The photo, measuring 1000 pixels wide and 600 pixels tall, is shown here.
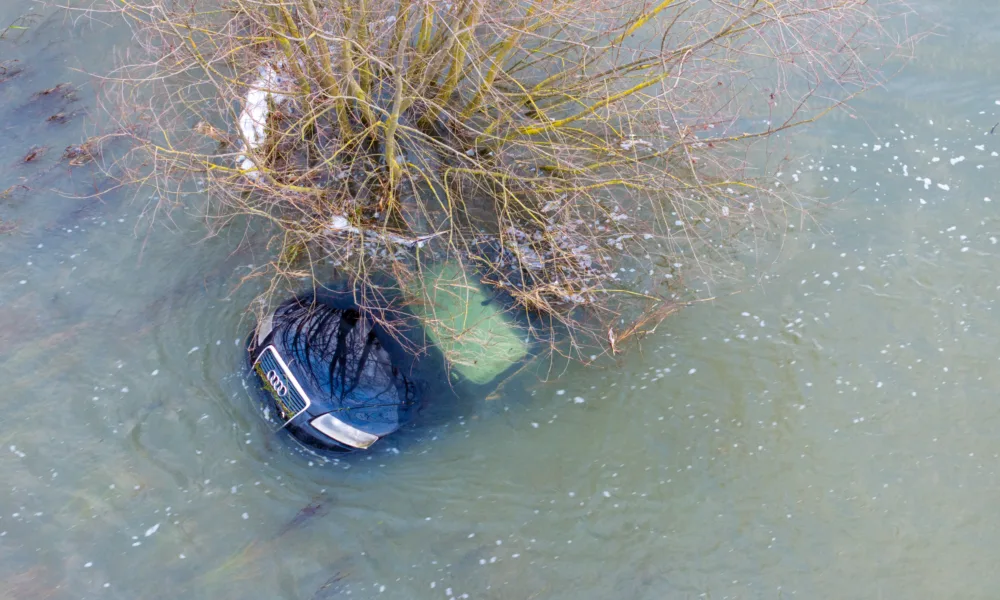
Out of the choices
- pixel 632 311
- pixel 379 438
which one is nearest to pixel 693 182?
pixel 632 311

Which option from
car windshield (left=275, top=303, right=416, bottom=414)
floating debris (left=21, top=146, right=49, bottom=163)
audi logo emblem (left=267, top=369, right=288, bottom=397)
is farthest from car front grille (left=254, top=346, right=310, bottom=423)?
floating debris (left=21, top=146, right=49, bottom=163)

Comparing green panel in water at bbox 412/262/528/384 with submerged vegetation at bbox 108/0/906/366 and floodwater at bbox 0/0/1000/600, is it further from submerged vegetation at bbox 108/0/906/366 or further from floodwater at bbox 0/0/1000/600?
floodwater at bbox 0/0/1000/600

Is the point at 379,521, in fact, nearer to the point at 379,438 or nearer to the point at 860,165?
the point at 379,438

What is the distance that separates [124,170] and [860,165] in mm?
8418

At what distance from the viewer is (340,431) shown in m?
5.64

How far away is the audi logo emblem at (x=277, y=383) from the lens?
5.62 meters

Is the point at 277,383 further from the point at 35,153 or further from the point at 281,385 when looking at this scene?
the point at 35,153

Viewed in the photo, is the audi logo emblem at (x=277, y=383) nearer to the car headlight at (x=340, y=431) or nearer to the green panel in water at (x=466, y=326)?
the car headlight at (x=340, y=431)

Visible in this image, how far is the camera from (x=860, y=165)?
283 inches

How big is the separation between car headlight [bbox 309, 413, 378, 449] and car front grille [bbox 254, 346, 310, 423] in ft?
0.64

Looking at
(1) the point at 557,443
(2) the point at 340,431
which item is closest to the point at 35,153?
(2) the point at 340,431

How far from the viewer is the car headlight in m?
5.59

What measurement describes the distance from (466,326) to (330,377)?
1377 mm

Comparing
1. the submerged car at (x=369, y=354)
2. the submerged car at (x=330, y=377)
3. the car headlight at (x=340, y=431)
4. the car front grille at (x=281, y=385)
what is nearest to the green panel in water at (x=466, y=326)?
the submerged car at (x=369, y=354)
